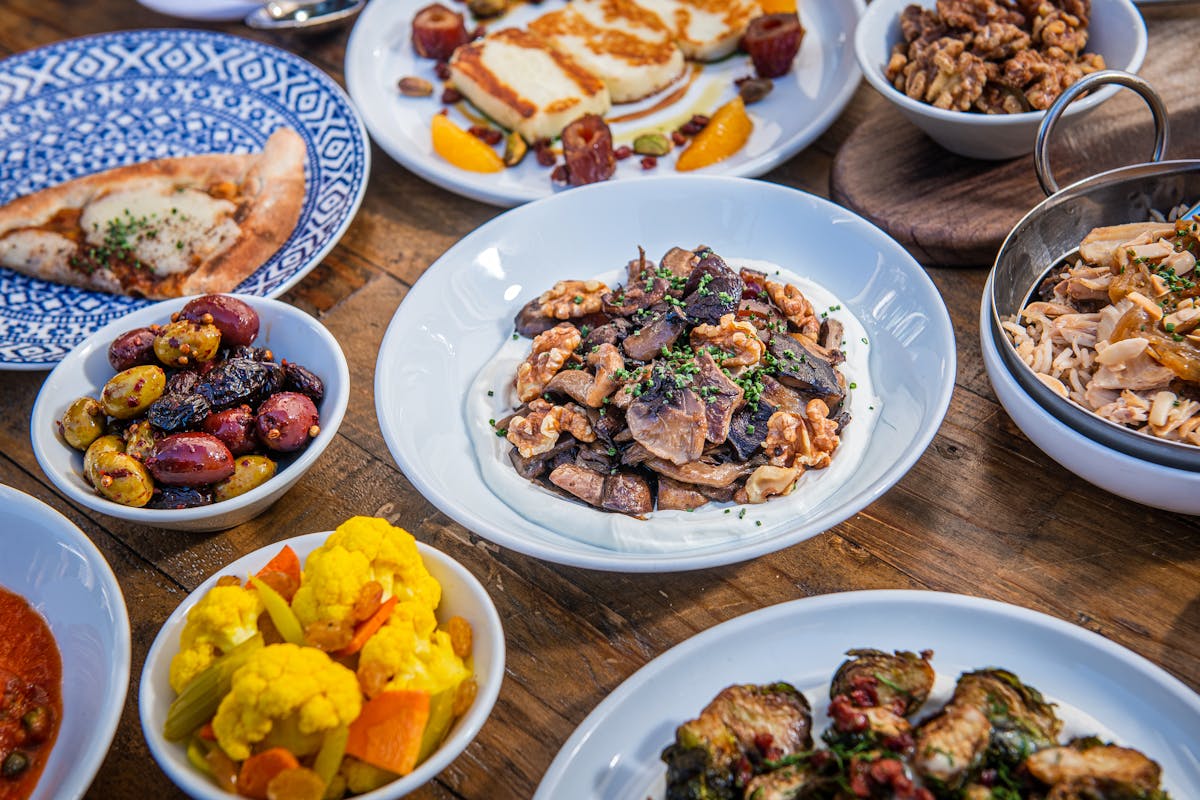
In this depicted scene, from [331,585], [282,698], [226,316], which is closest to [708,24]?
[226,316]

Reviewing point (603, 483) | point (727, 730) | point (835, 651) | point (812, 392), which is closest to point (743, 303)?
point (812, 392)

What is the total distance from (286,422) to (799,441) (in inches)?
51.9

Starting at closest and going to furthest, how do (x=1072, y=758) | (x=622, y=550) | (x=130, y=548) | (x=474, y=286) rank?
(x=1072, y=758) < (x=622, y=550) < (x=130, y=548) < (x=474, y=286)

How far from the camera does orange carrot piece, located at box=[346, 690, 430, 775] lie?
1796 millimetres

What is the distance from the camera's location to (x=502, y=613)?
2393 mm

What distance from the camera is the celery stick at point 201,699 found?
6.13 feet

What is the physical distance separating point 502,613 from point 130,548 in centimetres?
110

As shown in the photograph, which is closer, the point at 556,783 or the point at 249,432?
the point at 556,783

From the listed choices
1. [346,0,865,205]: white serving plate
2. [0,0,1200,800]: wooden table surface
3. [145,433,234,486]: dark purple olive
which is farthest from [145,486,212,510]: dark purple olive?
[346,0,865,205]: white serving plate

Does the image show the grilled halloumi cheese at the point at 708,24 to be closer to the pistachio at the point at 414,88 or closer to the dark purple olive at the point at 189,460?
the pistachio at the point at 414,88

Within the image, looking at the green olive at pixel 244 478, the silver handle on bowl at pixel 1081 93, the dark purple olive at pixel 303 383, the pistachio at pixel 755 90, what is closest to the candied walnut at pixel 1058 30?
the silver handle on bowl at pixel 1081 93

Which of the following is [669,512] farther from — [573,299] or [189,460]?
[189,460]

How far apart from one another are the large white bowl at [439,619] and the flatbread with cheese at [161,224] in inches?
56.0

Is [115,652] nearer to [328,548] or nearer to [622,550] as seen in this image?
[328,548]
